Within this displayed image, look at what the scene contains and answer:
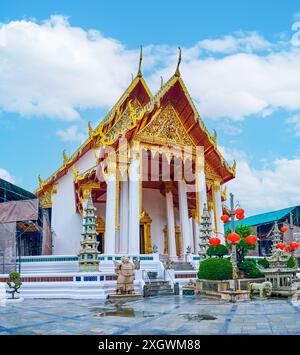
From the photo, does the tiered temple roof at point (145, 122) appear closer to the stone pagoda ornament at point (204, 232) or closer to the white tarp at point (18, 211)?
the white tarp at point (18, 211)

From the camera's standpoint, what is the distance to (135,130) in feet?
52.2

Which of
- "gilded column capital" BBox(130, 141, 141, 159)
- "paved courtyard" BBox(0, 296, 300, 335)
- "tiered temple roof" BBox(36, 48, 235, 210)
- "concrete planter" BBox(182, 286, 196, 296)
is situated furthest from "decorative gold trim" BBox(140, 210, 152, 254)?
"paved courtyard" BBox(0, 296, 300, 335)

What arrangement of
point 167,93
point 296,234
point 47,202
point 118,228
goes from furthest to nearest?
1. point 296,234
2. point 47,202
3. point 167,93
4. point 118,228

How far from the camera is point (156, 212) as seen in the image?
68.2ft

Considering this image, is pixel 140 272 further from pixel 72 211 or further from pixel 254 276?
pixel 72 211

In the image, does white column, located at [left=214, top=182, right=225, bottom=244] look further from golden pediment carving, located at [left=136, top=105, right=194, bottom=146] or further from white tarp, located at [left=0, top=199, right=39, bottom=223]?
white tarp, located at [left=0, top=199, right=39, bottom=223]

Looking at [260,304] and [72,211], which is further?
[72,211]

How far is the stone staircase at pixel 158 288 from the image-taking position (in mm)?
11594

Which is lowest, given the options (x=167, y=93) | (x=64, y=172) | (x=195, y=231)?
(x=195, y=231)

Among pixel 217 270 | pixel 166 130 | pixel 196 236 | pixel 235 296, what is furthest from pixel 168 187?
pixel 235 296

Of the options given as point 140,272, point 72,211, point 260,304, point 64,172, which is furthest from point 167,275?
point 64,172

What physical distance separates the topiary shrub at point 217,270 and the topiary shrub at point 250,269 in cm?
163

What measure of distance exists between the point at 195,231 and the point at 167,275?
8726mm

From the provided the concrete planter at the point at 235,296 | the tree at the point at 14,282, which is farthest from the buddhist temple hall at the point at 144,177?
the concrete planter at the point at 235,296
